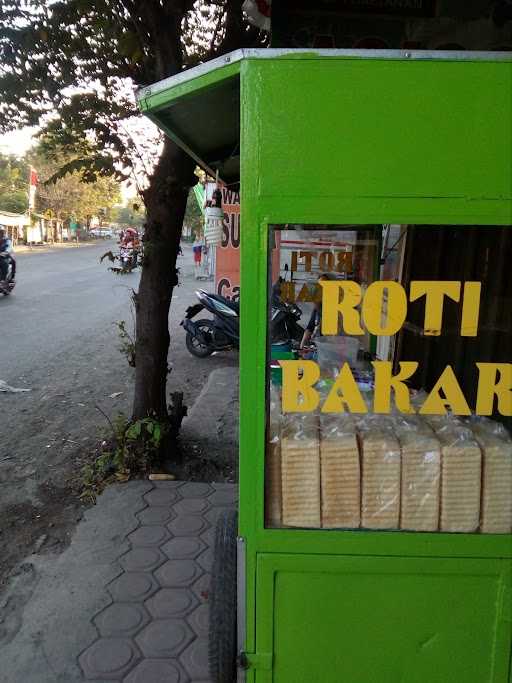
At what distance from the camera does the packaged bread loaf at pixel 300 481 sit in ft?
5.68

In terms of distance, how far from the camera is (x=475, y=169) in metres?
1.49

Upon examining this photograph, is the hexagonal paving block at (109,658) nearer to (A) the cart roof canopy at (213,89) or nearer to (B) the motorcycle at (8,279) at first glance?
(A) the cart roof canopy at (213,89)

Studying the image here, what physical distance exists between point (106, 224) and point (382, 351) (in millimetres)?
82306

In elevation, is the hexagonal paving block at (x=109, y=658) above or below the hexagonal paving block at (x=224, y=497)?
above

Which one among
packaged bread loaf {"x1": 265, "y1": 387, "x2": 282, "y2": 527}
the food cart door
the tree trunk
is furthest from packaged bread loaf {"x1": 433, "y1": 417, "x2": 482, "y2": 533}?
the tree trunk

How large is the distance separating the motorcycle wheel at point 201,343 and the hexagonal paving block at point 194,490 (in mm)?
4373

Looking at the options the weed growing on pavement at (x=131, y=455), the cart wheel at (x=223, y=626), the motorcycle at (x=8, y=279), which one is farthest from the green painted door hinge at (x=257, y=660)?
the motorcycle at (x=8, y=279)

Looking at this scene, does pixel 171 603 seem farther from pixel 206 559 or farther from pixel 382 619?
pixel 382 619

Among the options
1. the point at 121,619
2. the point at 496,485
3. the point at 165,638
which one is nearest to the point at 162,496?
the point at 121,619

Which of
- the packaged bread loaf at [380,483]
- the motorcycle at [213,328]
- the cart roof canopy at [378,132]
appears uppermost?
the cart roof canopy at [378,132]

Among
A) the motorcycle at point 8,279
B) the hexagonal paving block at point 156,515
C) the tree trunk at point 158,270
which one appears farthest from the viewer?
the motorcycle at point 8,279

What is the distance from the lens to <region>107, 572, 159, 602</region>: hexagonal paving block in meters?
2.74

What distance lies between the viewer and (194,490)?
388cm

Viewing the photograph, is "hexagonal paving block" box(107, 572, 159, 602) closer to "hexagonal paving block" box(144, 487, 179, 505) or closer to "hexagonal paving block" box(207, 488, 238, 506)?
"hexagonal paving block" box(144, 487, 179, 505)
